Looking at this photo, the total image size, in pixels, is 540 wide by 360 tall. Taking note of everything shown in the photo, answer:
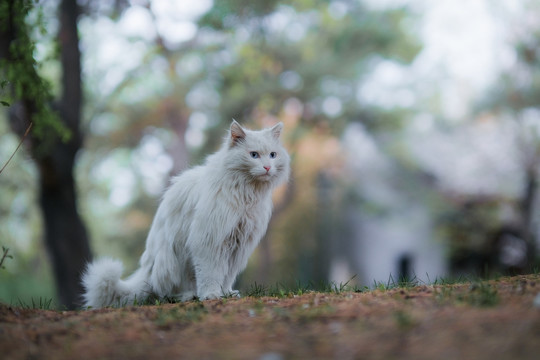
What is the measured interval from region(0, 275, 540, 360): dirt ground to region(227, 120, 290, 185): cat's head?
56.6 inches

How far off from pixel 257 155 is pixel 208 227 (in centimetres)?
84

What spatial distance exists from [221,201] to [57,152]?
17.9ft

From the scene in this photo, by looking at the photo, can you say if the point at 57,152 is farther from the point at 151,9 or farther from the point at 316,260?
the point at 316,260

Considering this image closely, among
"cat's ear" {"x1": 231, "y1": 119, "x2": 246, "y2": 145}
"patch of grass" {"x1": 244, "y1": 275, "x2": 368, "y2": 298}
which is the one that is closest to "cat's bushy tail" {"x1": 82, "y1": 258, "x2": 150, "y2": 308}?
"patch of grass" {"x1": 244, "y1": 275, "x2": 368, "y2": 298}

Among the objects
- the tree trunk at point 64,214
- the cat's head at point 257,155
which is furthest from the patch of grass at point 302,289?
the tree trunk at point 64,214

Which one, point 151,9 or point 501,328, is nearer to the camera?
point 501,328

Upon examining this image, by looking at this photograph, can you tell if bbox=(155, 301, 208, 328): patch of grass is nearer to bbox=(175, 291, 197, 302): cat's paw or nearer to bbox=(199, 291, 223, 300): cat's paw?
bbox=(199, 291, 223, 300): cat's paw

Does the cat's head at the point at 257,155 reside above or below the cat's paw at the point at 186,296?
above

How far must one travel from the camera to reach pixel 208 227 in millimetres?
4727

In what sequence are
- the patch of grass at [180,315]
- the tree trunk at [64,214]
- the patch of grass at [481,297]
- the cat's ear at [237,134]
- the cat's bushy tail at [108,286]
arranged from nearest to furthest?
→ the patch of grass at [481,297] < the patch of grass at [180,315] < the cat's ear at [237,134] < the cat's bushy tail at [108,286] < the tree trunk at [64,214]

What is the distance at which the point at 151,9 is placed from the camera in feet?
45.4

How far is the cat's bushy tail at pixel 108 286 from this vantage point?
5102mm

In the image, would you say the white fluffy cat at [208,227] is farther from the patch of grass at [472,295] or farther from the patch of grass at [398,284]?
the patch of grass at [472,295]

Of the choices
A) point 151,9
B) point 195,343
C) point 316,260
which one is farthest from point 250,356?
point 316,260
